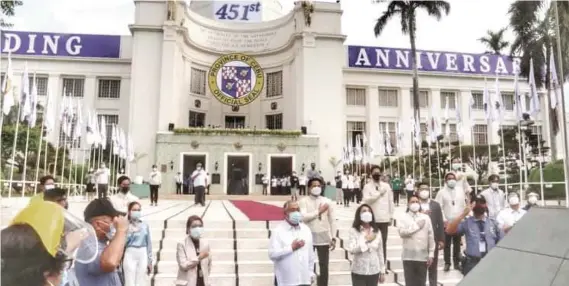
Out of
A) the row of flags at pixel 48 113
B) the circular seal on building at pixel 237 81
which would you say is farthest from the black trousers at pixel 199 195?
the circular seal on building at pixel 237 81

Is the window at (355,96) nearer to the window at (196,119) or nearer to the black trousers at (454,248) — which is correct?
the window at (196,119)

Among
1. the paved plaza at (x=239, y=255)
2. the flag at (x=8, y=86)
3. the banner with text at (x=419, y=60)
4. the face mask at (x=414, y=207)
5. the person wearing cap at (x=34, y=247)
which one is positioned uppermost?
the banner with text at (x=419, y=60)

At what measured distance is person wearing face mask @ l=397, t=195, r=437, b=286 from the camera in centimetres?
386

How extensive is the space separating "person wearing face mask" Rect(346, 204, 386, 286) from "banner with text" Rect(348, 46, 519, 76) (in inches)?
960

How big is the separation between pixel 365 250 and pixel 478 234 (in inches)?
60.5

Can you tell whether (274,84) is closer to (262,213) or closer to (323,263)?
(262,213)

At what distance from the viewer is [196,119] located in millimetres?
25922

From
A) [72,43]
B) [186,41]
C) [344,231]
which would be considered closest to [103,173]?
[344,231]

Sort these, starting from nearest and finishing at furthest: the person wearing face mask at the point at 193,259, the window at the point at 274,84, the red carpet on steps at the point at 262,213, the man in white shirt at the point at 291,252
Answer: the man in white shirt at the point at 291,252 → the person wearing face mask at the point at 193,259 → the red carpet on steps at the point at 262,213 → the window at the point at 274,84

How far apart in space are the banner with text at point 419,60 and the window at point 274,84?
4.51 metres

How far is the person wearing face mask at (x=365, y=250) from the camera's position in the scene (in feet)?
11.6

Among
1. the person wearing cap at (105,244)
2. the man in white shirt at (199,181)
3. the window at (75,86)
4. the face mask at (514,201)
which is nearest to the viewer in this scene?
the person wearing cap at (105,244)

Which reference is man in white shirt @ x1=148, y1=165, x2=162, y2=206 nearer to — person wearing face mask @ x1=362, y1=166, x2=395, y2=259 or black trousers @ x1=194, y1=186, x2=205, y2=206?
black trousers @ x1=194, y1=186, x2=205, y2=206

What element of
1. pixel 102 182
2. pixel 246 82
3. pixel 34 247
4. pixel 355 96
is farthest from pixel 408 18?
pixel 34 247
